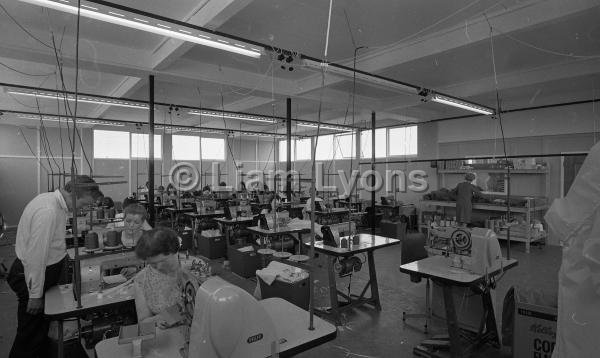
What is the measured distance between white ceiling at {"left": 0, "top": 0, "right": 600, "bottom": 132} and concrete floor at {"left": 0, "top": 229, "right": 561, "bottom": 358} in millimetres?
2169

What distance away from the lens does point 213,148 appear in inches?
556

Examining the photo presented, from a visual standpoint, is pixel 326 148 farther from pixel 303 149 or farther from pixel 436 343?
pixel 436 343

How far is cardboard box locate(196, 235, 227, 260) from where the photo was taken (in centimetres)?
614

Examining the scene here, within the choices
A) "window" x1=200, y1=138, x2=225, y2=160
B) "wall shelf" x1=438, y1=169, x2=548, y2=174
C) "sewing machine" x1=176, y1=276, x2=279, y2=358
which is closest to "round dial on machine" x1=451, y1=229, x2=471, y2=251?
"sewing machine" x1=176, y1=276, x2=279, y2=358

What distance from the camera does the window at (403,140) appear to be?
1048cm

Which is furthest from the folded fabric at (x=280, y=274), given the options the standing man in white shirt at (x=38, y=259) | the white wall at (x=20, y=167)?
the white wall at (x=20, y=167)

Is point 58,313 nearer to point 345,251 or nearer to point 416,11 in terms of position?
point 345,251

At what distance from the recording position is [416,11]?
3.94 m

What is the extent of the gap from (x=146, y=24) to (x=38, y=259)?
2.08 meters

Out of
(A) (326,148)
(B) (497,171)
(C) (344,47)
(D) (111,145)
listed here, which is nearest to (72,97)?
(C) (344,47)

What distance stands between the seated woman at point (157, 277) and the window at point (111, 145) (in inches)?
443

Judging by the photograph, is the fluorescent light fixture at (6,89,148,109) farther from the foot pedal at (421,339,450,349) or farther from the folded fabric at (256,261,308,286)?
the foot pedal at (421,339,450,349)

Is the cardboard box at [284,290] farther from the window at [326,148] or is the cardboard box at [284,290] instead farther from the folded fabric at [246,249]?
the window at [326,148]

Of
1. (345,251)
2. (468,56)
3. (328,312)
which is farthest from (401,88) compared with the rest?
(328,312)
